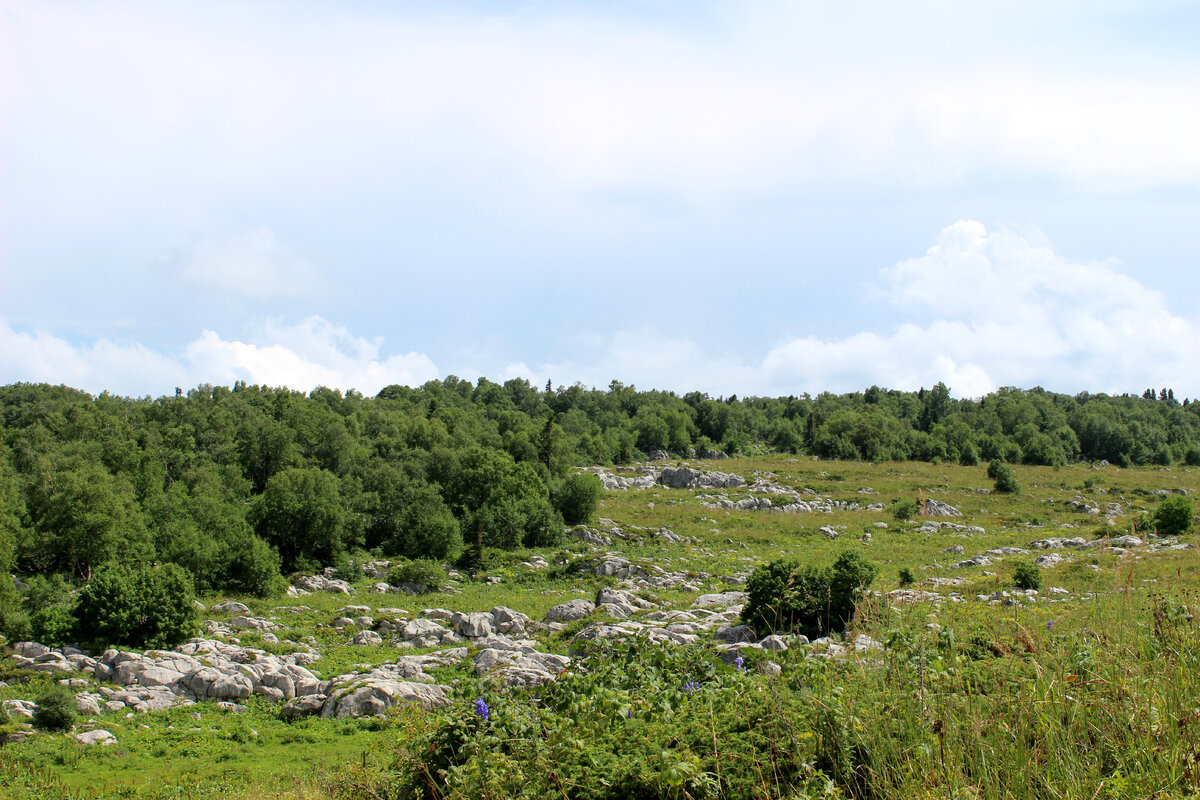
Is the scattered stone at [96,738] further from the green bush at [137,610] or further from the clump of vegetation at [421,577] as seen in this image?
the clump of vegetation at [421,577]

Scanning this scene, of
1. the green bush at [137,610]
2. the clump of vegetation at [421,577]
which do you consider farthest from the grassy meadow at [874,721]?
the clump of vegetation at [421,577]

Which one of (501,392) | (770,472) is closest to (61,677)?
(770,472)

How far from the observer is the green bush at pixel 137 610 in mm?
24781

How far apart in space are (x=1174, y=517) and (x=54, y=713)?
4755 cm

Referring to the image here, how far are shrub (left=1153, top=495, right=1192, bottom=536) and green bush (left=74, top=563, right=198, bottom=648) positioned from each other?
4513cm

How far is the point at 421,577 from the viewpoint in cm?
3866

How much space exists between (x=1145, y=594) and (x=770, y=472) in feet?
264

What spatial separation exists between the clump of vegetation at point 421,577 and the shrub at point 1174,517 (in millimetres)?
38182

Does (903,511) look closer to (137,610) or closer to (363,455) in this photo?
(363,455)

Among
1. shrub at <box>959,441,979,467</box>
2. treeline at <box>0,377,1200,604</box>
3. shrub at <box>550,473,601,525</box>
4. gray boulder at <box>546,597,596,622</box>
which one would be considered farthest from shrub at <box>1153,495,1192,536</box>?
shrub at <box>959,441,979,467</box>

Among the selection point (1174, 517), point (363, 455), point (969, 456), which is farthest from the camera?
point (969, 456)

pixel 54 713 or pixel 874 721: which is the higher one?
pixel 874 721

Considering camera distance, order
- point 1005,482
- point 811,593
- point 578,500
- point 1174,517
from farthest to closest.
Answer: point 1005,482 < point 578,500 < point 1174,517 < point 811,593

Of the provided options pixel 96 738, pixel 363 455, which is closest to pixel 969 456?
pixel 363 455
